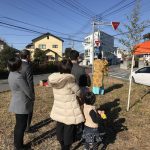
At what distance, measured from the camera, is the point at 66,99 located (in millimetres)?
3969

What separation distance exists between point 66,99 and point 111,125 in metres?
2.70

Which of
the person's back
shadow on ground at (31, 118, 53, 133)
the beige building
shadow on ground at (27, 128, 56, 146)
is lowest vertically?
shadow on ground at (27, 128, 56, 146)

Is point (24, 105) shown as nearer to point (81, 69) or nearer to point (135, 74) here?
point (81, 69)

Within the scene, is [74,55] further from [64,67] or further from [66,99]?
[66,99]

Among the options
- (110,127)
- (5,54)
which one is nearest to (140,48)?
(110,127)

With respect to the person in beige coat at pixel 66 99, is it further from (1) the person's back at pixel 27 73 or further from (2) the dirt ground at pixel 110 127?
(2) the dirt ground at pixel 110 127

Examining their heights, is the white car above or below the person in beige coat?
below

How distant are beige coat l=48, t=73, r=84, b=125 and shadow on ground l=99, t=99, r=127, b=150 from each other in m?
1.34

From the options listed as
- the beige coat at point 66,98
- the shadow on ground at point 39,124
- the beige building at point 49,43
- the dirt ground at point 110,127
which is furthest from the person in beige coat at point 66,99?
the beige building at point 49,43

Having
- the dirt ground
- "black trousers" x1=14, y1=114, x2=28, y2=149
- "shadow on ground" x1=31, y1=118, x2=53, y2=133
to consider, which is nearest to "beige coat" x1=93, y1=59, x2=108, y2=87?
the dirt ground

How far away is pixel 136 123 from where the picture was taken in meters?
6.54

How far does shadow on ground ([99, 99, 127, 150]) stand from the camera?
5452mm

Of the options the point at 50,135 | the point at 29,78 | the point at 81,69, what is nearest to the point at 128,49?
the point at 81,69

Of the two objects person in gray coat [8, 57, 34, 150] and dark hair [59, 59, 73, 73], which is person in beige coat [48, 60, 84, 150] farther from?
person in gray coat [8, 57, 34, 150]
